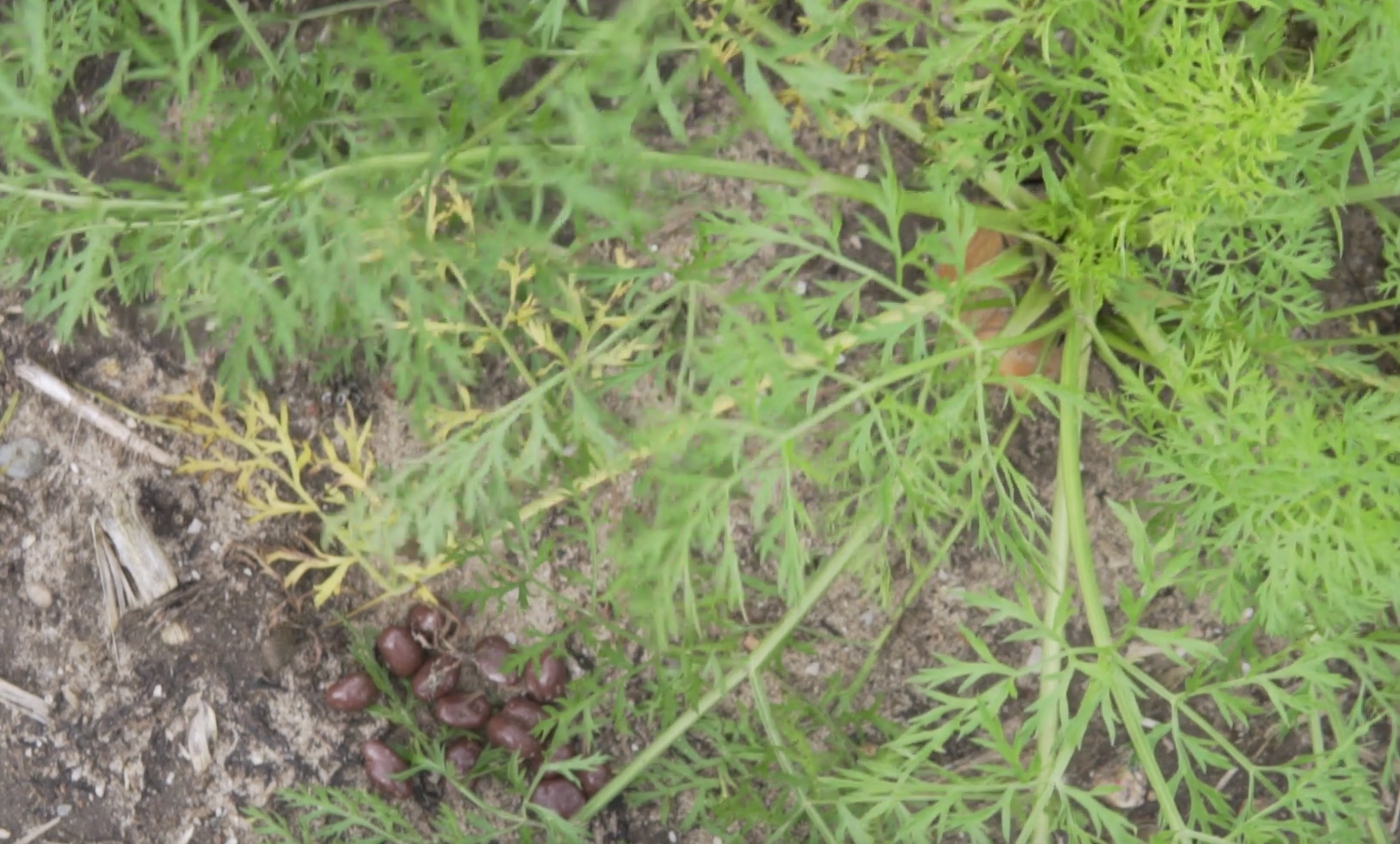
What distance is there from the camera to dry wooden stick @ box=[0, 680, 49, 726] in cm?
269

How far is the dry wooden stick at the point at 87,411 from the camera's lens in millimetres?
2713

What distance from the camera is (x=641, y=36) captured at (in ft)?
5.97

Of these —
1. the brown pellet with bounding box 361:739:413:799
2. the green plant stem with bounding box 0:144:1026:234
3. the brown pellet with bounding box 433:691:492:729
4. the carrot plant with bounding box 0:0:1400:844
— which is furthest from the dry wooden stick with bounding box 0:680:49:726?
the green plant stem with bounding box 0:144:1026:234

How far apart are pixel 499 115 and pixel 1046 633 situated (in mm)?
1164

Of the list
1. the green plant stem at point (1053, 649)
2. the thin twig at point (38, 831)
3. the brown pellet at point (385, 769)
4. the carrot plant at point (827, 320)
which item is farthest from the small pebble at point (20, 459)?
the green plant stem at point (1053, 649)

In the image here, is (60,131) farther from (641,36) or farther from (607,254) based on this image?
(641,36)

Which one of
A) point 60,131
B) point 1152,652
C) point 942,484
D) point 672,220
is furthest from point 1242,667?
point 60,131

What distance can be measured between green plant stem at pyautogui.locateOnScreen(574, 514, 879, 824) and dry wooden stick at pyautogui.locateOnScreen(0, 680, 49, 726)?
3.98 feet

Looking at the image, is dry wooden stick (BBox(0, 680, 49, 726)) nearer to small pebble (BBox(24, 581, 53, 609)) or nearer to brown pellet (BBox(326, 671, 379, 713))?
small pebble (BBox(24, 581, 53, 609))

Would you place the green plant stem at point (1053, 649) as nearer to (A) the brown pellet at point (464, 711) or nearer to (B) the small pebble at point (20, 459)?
(A) the brown pellet at point (464, 711)

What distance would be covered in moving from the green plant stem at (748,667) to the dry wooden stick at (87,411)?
48.1 inches

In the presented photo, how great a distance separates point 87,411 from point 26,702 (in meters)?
0.65

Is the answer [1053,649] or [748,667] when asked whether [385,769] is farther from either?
[1053,649]

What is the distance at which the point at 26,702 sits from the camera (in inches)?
106
